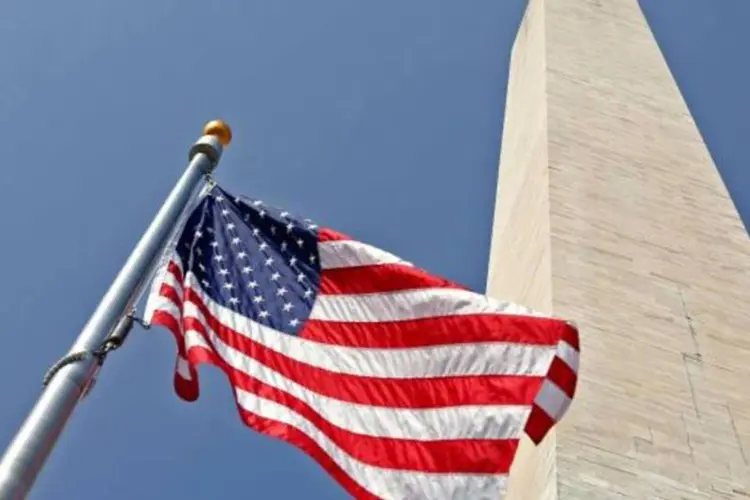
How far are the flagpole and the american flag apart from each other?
0.94 feet

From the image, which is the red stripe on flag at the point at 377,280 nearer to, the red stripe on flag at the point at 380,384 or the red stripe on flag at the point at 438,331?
the red stripe on flag at the point at 438,331

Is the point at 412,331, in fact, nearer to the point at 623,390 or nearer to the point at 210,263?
the point at 210,263

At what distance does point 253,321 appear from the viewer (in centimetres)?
670

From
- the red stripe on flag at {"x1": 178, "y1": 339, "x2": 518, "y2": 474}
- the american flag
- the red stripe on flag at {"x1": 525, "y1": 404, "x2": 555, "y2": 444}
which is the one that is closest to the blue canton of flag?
the american flag

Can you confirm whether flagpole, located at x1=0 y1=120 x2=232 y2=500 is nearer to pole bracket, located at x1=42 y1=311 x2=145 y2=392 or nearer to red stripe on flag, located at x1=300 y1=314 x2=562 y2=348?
pole bracket, located at x1=42 y1=311 x2=145 y2=392

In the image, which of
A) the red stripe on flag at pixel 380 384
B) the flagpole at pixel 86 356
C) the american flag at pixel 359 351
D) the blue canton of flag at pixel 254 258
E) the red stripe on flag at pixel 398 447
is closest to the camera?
the flagpole at pixel 86 356

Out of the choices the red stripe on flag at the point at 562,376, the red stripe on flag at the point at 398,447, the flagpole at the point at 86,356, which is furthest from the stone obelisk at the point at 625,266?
the flagpole at the point at 86,356

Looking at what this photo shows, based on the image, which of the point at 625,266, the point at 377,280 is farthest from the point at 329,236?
the point at 625,266

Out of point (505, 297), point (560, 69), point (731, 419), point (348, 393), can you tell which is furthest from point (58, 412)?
point (560, 69)

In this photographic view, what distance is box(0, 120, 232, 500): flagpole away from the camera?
4760mm

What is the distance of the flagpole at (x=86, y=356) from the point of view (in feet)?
15.6

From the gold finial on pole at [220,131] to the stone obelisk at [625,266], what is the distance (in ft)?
9.76

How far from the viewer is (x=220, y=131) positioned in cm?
745

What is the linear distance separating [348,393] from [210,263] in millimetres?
1121
